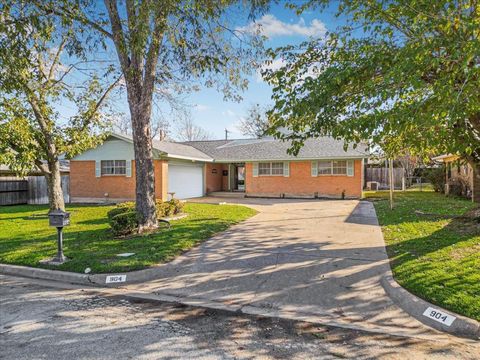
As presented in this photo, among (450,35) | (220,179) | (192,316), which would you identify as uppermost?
(450,35)

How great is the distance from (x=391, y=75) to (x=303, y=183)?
51.2ft

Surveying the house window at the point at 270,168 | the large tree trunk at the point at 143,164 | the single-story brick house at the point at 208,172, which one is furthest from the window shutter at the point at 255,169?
the large tree trunk at the point at 143,164

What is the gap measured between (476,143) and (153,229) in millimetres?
7750

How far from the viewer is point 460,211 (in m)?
11.5

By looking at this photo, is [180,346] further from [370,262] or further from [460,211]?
[460,211]

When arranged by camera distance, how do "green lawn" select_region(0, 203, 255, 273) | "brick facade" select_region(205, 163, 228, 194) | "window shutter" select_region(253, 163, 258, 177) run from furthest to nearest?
"brick facade" select_region(205, 163, 228, 194), "window shutter" select_region(253, 163, 258, 177), "green lawn" select_region(0, 203, 255, 273)

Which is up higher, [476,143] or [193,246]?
[476,143]

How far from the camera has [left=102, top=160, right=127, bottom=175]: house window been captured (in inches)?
727

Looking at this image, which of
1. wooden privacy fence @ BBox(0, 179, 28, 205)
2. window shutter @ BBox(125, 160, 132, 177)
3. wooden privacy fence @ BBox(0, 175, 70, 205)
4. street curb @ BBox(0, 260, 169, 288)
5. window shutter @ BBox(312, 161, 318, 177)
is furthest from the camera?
window shutter @ BBox(312, 161, 318, 177)

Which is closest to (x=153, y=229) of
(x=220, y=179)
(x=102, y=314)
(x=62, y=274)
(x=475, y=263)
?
(x=62, y=274)

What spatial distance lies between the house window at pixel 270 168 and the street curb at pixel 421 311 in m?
15.3

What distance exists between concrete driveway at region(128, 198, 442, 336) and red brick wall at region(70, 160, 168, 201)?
1071 cm

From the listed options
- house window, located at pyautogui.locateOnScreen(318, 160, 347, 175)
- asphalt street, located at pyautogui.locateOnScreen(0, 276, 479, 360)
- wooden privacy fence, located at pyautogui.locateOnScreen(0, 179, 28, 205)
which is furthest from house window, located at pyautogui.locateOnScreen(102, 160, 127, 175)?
asphalt street, located at pyautogui.locateOnScreen(0, 276, 479, 360)

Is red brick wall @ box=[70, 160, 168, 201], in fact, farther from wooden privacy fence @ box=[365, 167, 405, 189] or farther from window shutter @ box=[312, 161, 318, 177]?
wooden privacy fence @ box=[365, 167, 405, 189]
